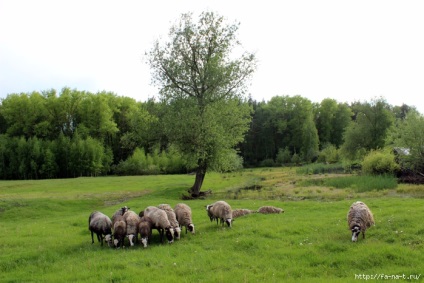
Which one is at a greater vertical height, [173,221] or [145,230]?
[173,221]

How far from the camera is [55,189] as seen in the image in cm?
4719

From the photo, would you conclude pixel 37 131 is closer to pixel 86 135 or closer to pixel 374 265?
pixel 86 135

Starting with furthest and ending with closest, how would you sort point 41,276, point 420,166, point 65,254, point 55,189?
point 55,189 → point 420,166 → point 65,254 → point 41,276

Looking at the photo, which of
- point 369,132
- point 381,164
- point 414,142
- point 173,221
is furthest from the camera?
point 369,132

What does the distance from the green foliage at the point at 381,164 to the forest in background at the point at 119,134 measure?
14.2 meters

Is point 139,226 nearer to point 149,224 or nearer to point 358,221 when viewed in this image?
point 149,224

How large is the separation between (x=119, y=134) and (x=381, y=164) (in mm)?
80662

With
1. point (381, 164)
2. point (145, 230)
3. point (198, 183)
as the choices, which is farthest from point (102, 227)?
point (381, 164)

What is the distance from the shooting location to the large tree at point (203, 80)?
3726 cm

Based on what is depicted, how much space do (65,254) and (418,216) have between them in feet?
50.1

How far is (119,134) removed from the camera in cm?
10406

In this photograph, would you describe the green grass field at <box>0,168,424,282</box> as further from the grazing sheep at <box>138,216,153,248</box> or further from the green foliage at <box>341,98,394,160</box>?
the green foliage at <box>341,98,394,160</box>

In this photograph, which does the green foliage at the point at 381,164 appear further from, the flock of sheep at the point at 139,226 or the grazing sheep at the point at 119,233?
the grazing sheep at the point at 119,233

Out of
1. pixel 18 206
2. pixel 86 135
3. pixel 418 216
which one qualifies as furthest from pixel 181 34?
pixel 86 135
